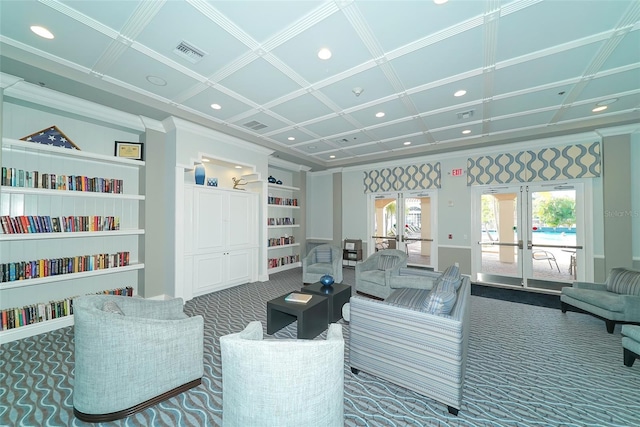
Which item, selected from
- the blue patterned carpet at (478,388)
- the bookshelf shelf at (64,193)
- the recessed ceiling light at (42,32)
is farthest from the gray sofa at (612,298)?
the recessed ceiling light at (42,32)

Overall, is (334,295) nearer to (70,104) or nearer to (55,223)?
(55,223)

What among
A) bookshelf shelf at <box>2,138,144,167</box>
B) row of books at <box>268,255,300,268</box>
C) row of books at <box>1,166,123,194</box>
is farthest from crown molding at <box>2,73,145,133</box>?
row of books at <box>268,255,300,268</box>

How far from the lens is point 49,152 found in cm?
352

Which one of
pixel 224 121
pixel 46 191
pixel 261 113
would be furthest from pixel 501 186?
pixel 46 191

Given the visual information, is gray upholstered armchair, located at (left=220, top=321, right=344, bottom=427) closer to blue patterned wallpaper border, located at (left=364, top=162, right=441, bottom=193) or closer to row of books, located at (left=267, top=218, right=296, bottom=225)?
row of books, located at (left=267, top=218, right=296, bottom=225)

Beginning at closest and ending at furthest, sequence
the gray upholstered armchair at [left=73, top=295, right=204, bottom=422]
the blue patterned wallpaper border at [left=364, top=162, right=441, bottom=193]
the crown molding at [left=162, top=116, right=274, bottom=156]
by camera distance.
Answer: the gray upholstered armchair at [left=73, top=295, right=204, bottom=422] < the crown molding at [left=162, top=116, right=274, bottom=156] < the blue patterned wallpaper border at [left=364, top=162, right=441, bottom=193]

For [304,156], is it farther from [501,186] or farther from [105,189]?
[501,186]

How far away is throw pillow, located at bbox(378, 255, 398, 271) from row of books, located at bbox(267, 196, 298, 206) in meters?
3.39

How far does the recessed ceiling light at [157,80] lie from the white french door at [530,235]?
6655 mm

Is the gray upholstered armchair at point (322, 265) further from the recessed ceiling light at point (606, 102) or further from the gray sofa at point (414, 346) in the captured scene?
the recessed ceiling light at point (606, 102)

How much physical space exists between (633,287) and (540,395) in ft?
8.94

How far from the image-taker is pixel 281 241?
284 inches

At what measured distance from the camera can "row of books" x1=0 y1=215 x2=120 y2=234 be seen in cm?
307

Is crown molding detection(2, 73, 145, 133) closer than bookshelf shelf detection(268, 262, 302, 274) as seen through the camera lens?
Yes
